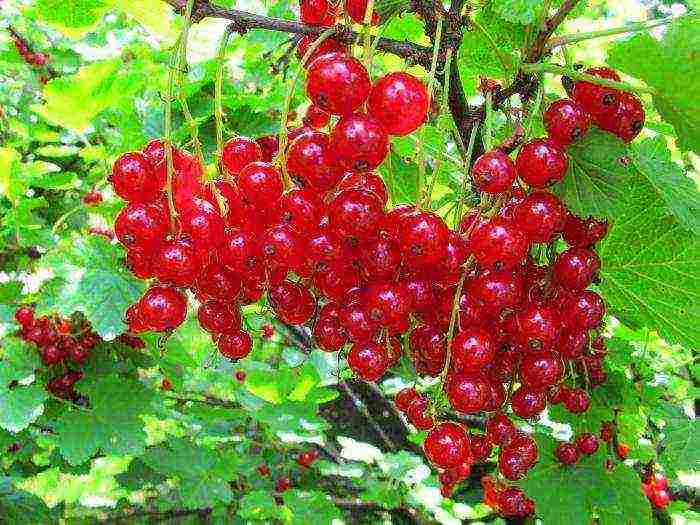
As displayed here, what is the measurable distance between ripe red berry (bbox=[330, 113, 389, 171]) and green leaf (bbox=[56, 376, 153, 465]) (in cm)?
141

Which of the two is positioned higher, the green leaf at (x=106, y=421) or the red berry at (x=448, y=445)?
the red berry at (x=448, y=445)

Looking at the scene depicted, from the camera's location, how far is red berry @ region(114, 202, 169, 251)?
0.64 metres

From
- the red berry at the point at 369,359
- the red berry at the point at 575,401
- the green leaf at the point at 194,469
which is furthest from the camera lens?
the green leaf at the point at 194,469

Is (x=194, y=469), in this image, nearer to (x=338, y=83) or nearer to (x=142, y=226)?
(x=142, y=226)

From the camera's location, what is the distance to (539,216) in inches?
24.7

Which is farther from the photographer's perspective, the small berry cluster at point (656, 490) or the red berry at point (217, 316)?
the small berry cluster at point (656, 490)

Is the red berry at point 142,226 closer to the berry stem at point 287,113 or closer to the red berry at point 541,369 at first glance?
the berry stem at point 287,113

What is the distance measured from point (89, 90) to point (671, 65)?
1.31m

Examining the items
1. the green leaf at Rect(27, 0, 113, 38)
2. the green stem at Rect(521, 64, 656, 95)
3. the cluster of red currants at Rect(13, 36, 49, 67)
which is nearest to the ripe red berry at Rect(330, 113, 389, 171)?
the green stem at Rect(521, 64, 656, 95)

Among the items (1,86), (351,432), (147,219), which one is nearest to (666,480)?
(351,432)

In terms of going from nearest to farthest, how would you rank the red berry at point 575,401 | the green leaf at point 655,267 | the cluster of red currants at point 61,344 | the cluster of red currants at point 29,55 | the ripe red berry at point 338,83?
the ripe red berry at point 338,83
the green leaf at point 655,267
the red berry at point 575,401
the cluster of red currants at point 61,344
the cluster of red currants at point 29,55

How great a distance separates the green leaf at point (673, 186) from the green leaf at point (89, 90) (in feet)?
3.67

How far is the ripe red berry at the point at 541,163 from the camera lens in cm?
63

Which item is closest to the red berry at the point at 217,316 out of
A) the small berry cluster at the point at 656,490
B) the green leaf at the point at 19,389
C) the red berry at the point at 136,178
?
the red berry at the point at 136,178
